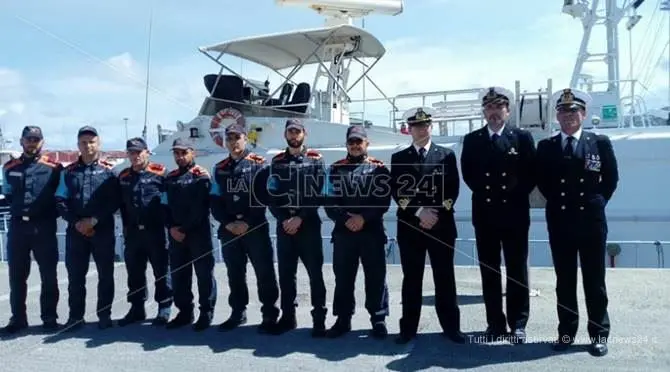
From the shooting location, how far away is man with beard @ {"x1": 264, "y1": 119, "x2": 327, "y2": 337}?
4.39m

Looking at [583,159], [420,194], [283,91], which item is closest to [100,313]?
[420,194]

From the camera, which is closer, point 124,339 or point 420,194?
point 420,194

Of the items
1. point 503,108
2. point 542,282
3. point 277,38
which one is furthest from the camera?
point 277,38

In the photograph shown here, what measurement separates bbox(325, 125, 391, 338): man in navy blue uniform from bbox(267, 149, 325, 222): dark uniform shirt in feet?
0.35

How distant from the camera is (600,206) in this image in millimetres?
3824

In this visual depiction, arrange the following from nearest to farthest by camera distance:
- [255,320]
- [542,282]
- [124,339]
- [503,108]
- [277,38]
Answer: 1. [503,108]
2. [124,339]
3. [255,320]
4. [542,282]
5. [277,38]

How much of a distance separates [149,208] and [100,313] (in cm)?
95

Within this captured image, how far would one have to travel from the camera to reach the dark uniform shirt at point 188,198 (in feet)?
15.1

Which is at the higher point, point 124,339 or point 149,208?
point 149,208

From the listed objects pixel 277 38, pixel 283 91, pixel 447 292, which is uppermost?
pixel 277 38

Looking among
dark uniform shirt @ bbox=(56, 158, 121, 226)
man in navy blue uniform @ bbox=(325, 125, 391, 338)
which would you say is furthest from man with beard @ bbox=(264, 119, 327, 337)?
dark uniform shirt @ bbox=(56, 158, 121, 226)

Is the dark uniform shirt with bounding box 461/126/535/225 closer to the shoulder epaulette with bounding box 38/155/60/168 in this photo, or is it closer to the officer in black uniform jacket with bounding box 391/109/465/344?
the officer in black uniform jacket with bounding box 391/109/465/344

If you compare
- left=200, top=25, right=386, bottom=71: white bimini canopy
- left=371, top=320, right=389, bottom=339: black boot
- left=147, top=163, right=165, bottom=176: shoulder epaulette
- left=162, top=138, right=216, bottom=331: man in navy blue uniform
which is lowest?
left=371, top=320, right=389, bottom=339: black boot

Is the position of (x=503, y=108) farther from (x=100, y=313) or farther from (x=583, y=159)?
(x=100, y=313)
